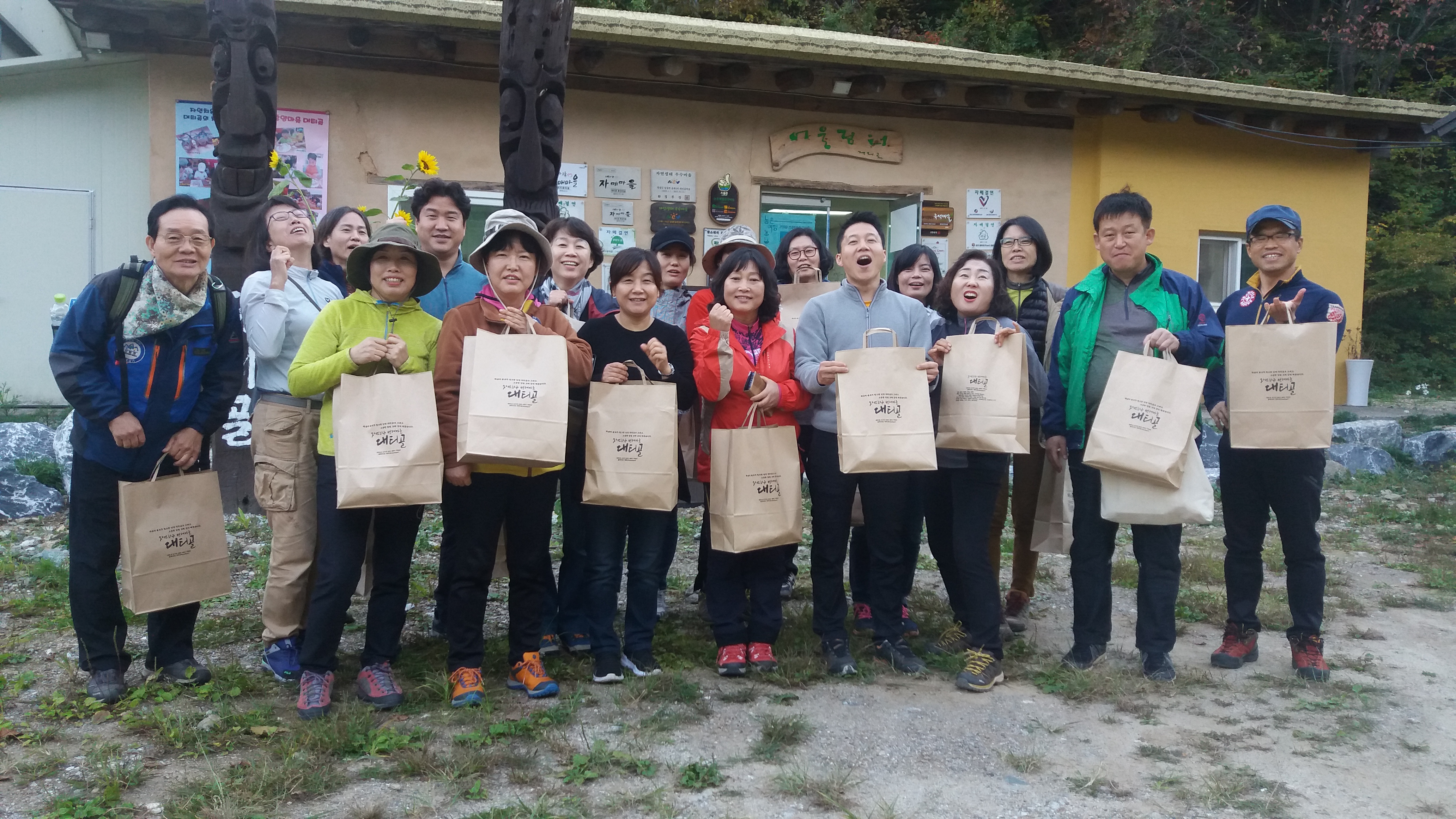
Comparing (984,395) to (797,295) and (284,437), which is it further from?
(284,437)

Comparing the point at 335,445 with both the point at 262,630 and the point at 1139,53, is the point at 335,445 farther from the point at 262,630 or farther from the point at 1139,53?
the point at 1139,53

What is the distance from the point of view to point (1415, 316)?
58.5 ft

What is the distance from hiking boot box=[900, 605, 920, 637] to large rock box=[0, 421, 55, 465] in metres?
6.30

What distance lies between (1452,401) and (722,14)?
13.0 m

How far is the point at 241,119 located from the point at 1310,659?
6.65 meters

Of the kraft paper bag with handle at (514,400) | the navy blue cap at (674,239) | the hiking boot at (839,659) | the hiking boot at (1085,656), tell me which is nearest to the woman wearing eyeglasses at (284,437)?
the kraft paper bag with handle at (514,400)

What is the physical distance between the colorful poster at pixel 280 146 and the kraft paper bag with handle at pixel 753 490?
6.32 m

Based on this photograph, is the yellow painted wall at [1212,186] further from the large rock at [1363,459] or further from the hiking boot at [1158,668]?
the hiking boot at [1158,668]

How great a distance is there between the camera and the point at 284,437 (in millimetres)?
3908

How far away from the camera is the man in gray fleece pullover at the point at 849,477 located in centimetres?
410

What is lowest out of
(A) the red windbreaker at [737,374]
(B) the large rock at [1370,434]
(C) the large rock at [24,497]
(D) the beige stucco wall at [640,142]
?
(C) the large rock at [24,497]

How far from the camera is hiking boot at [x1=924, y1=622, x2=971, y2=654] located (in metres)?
4.38

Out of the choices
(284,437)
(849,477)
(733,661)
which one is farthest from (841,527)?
(284,437)

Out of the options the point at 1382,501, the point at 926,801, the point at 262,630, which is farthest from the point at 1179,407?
the point at 1382,501
